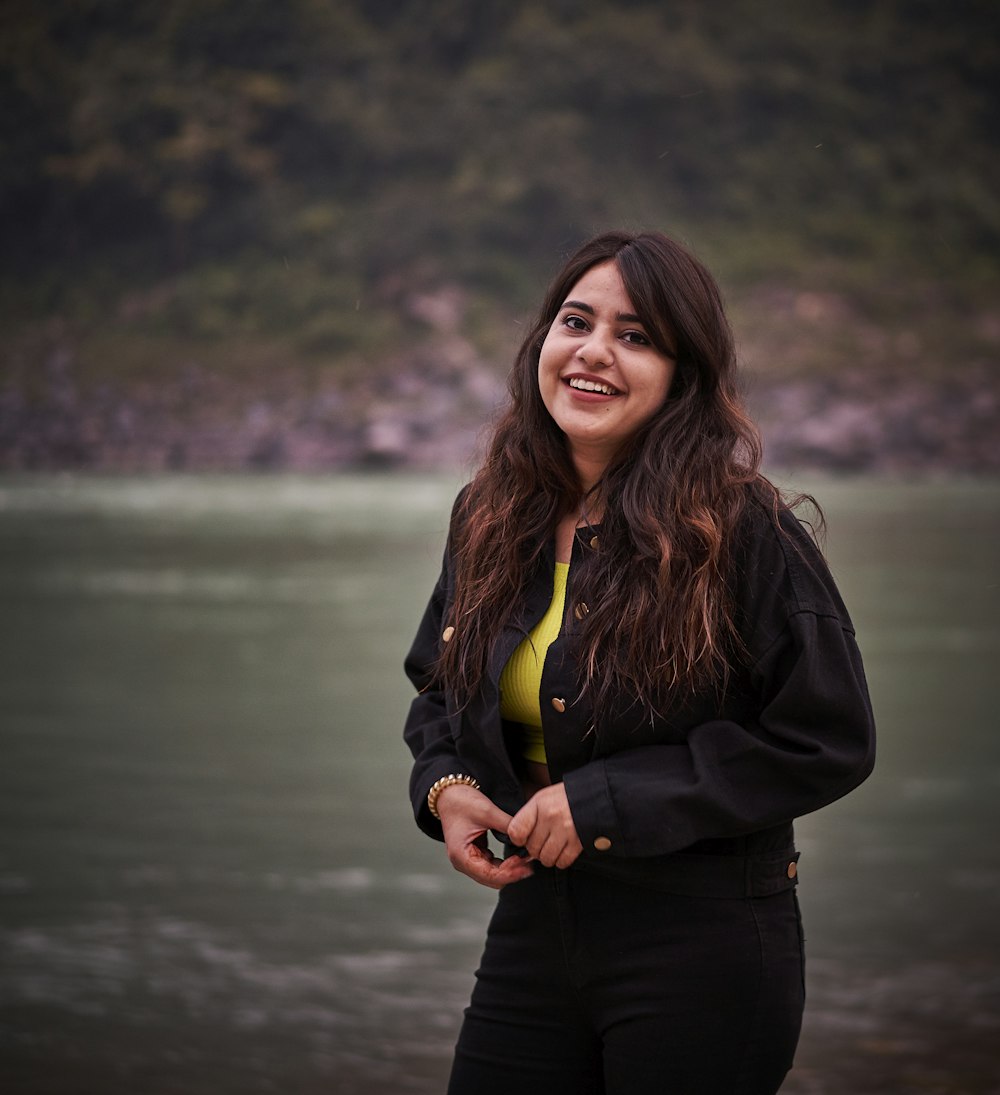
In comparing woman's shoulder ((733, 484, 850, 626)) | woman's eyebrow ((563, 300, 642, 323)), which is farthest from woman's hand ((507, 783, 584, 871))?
woman's eyebrow ((563, 300, 642, 323))

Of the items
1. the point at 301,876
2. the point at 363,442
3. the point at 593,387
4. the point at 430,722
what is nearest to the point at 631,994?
the point at 430,722

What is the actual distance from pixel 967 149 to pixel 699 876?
56.1 m

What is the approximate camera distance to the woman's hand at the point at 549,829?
1536 millimetres

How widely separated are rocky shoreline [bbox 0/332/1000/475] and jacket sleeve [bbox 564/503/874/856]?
37080 mm

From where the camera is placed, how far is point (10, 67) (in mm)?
54344

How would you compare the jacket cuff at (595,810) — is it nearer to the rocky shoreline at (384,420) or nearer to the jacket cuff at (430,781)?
the jacket cuff at (430,781)

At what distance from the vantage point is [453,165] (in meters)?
50.5

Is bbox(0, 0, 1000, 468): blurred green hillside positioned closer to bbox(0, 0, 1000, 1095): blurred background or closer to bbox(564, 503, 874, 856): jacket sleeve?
bbox(0, 0, 1000, 1095): blurred background

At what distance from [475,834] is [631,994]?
9.5 inches

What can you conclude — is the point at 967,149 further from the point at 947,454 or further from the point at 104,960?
the point at 104,960

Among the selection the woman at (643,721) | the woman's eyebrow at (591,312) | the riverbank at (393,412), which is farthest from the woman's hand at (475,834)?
the riverbank at (393,412)

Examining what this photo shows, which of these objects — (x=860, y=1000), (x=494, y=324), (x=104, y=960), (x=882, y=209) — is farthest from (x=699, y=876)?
(x=882, y=209)

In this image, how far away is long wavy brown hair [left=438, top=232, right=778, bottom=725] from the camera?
155cm

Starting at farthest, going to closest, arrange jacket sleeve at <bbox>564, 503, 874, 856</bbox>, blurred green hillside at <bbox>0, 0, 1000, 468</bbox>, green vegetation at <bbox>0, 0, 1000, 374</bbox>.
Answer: green vegetation at <bbox>0, 0, 1000, 374</bbox> < blurred green hillside at <bbox>0, 0, 1000, 468</bbox> < jacket sleeve at <bbox>564, 503, 874, 856</bbox>
